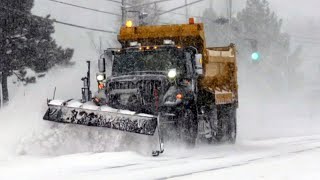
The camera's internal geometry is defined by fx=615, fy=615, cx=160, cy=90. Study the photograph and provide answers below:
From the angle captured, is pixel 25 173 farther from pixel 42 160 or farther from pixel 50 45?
pixel 50 45

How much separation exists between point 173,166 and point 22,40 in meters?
18.7

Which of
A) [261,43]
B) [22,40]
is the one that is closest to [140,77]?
[22,40]

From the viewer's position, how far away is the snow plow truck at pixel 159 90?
12.1 metres

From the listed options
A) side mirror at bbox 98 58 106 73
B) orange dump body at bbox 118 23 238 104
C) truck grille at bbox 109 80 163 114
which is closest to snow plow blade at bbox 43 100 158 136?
truck grille at bbox 109 80 163 114

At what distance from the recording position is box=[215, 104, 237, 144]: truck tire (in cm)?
1630

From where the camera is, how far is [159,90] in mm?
12914

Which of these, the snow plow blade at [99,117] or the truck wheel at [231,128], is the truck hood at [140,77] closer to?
the snow plow blade at [99,117]

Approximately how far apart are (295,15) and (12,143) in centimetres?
10864

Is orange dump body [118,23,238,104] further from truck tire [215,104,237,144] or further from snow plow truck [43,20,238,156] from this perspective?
truck tire [215,104,237,144]

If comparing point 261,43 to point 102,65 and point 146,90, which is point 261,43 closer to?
point 102,65

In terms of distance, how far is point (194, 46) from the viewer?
14906mm

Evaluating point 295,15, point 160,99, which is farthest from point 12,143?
point 295,15

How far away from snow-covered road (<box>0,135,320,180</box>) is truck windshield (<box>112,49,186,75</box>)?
6.38ft

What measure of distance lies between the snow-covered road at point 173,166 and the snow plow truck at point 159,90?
0.70 meters
